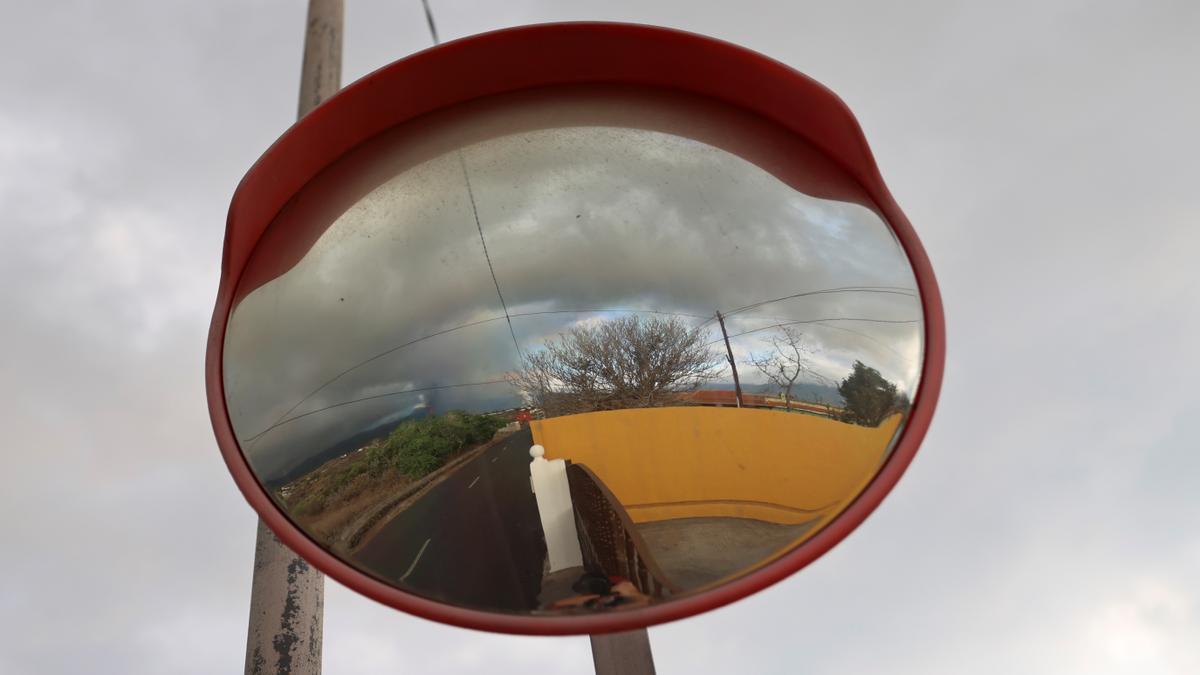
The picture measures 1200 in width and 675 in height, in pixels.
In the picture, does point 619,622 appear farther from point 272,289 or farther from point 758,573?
point 272,289

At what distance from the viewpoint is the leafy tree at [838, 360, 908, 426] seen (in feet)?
5.04

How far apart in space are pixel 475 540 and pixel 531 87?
42.2 inches

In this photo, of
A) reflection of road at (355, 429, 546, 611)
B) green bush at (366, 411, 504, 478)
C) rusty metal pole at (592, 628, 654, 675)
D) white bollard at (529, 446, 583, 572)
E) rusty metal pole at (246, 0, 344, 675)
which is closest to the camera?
reflection of road at (355, 429, 546, 611)

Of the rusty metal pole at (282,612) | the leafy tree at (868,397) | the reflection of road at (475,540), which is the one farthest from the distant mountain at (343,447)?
the rusty metal pole at (282,612)

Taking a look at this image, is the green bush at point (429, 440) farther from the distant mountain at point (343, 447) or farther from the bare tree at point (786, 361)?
the bare tree at point (786, 361)

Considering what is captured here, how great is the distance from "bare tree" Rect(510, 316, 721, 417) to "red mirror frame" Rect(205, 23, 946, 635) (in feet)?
1.51

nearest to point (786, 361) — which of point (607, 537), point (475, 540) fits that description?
point (607, 537)

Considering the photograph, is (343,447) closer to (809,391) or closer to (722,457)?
(722,457)

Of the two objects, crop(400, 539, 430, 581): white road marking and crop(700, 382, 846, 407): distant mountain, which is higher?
crop(700, 382, 846, 407): distant mountain

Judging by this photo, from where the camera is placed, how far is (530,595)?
1.43 m

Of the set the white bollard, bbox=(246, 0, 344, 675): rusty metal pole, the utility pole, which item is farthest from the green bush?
bbox=(246, 0, 344, 675): rusty metal pole

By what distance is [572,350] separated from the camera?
1761 millimetres

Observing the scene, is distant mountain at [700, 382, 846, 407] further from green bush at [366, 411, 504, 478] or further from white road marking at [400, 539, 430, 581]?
white road marking at [400, 539, 430, 581]

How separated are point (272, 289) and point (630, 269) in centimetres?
77
